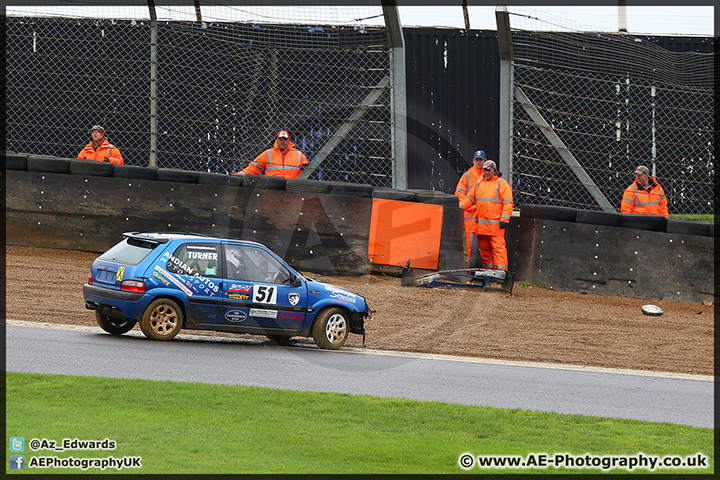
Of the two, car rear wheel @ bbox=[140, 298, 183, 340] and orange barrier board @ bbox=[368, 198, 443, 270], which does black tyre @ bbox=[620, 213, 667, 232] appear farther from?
car rear wheel @ bbox=[140, 298, 183, 340]

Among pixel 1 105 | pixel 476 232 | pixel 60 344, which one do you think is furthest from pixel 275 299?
pixel 1 105

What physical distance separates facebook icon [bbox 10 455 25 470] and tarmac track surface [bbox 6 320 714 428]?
305 cm

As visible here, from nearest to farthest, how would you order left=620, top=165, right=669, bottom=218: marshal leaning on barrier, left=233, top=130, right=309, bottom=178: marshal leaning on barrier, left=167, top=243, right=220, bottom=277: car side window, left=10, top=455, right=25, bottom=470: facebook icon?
left=10, top=455, right=25, bottom=470: facebook icon → left=167, top=243, right=220, bottom=277: car side window → left=620, top=165, right=669, bottom=218: marshal leaning on barrier → left=233, top=130, right=309, bottom=178: marshal leaning on barrier

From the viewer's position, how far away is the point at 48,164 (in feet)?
→ 50.4

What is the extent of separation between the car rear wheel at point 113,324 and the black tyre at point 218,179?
4.55 meters

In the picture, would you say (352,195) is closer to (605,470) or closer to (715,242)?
(715,242)

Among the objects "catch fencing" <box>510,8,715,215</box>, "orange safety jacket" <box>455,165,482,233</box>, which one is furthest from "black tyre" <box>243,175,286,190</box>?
"catch fencing" <box>510,8,715,215</box>

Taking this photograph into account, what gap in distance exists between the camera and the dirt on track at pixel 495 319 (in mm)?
11938

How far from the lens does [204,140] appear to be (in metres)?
16.3

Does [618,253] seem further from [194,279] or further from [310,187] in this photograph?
[194,279]

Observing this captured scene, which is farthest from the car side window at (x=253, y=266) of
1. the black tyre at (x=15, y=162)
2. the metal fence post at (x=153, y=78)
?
the black tyre at (x=15, y=162)

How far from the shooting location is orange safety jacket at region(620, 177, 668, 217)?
16.0 m

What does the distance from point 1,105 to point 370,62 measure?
6.84m

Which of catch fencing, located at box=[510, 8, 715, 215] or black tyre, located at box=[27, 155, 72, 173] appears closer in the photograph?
catch fencing, located at box=[510, 8, 715, 215]
